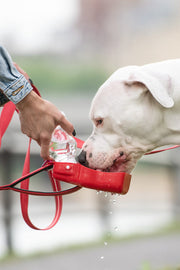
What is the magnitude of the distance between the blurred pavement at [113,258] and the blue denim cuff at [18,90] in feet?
9.38

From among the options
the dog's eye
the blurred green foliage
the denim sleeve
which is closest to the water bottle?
the dog's eye

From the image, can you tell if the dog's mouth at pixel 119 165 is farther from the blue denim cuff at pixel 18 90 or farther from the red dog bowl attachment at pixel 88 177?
the blue denim cuff at pixel 18 90

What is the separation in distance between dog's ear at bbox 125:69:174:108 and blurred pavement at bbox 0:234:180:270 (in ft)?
8.75

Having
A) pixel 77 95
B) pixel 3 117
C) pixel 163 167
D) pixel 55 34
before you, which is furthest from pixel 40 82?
pixel 3 117

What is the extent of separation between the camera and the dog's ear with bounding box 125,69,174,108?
120 inches

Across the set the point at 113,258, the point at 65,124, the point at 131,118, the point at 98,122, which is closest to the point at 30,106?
the point at 65,124

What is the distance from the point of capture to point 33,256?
600 cm

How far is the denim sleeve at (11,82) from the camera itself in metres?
3.03

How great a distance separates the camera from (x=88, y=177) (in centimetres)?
318

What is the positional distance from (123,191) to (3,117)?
2.73 feet

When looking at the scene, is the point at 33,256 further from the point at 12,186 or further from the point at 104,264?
the point at 12,186

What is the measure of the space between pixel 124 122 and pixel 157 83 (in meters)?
0.29

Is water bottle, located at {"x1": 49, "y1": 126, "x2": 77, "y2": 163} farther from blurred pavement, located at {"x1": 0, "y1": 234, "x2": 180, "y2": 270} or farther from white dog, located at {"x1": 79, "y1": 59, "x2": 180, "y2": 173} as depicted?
blurred pavement, located at {"x1": 0, "y1": 234, "x2": 180, "y2": 270}

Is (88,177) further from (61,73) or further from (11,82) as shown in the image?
(61,73)
